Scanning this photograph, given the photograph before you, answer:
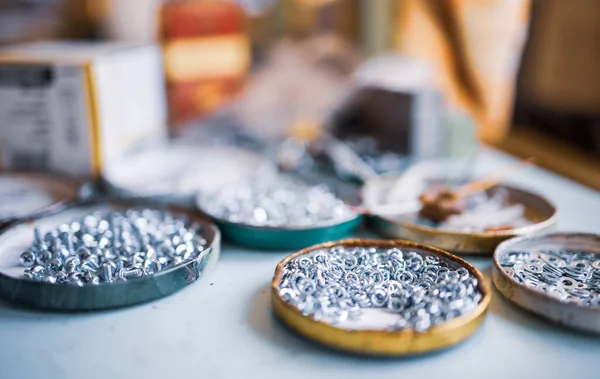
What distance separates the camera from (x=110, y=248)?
0.91m

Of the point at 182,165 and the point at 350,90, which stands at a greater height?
the point at 350,90

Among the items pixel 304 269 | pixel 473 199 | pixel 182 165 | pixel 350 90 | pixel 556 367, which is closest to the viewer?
pixel 556 367

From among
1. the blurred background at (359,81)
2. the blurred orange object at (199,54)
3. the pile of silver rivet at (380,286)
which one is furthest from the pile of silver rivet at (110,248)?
the blurred orange object at (199,54)

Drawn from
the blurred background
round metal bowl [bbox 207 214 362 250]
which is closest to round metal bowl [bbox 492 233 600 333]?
round metal bowl [bbox 207 214 362 250]

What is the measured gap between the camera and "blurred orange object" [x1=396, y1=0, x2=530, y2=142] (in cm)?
166

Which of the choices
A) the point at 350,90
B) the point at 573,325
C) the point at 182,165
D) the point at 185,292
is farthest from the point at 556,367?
the point at 350,90

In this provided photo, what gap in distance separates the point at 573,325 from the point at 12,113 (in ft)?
3.68

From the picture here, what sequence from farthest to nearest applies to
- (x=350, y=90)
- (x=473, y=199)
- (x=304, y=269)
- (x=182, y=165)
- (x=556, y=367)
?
1. (x=350, y=90)
2. (x=182, y=165)
3. (x=473, y=199)
4. (x=304, y=269)
5. (x=556, y=367)

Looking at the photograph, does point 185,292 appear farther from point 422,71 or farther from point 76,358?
point 422,71

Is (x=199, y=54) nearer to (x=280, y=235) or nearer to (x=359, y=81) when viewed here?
(x=359, y=81)

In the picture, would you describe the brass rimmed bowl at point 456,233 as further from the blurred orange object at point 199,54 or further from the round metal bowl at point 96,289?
the blurred orange object at point 199,54

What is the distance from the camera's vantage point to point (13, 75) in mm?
1202

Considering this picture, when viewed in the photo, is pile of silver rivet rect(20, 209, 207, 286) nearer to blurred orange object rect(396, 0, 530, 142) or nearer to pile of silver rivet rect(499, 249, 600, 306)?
pile of silver rivet rect(499, 249, 600, 306)

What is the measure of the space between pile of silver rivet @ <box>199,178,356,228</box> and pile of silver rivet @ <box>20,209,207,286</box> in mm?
76
